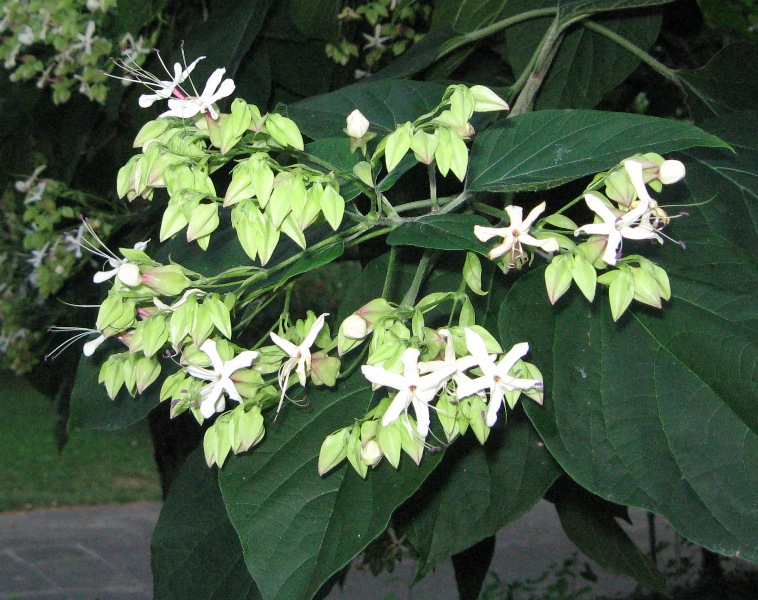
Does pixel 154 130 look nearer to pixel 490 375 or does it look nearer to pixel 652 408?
pixel 490 375

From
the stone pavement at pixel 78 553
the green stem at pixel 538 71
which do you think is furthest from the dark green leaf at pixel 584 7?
the stone pavement at pixel 78 553

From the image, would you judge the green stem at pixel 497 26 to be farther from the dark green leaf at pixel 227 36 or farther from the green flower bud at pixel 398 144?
the green flower bud at pixel 398 144

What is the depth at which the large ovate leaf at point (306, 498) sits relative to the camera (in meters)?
0.63

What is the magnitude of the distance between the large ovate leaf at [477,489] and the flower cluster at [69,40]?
2.71ft

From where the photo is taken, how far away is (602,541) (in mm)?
1154

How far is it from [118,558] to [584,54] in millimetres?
3557

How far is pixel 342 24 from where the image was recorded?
1.42m

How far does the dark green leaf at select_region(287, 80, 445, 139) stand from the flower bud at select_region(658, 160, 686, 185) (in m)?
0.24

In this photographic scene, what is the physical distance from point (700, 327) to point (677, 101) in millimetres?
1210

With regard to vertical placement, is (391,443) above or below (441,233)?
below

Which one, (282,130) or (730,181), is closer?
(282,130)

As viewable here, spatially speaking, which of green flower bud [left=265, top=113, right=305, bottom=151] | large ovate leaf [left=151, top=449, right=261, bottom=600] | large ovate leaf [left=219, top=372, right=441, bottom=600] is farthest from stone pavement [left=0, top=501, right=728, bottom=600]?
green flower bud [left=265, top=113, right=305, bottom=151]

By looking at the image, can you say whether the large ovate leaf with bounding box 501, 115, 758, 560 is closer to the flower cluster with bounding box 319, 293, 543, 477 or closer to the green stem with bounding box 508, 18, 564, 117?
the flower cluster with bounding box 319, 293, 543, 477

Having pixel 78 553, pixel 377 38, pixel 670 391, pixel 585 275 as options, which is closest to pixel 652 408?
pixel 670 391
